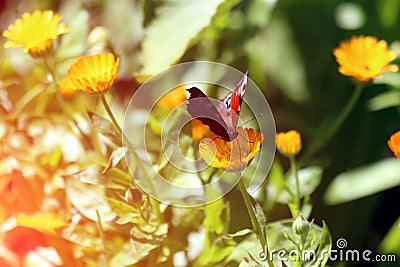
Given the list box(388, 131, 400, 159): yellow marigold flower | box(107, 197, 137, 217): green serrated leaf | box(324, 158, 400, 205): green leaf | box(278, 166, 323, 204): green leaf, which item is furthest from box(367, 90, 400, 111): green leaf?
box(107, 197, 137, 217): green serrated leaf

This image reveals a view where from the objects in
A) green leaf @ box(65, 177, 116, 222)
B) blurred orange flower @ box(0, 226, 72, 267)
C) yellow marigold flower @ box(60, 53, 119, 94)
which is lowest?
blurred orange flower @ box(0, 226, 72, 267)

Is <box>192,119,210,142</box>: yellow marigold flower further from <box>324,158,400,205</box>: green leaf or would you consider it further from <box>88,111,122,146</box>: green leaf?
<box>324,158,400,205</box>: green leaf

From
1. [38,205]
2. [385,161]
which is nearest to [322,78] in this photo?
[385,161]

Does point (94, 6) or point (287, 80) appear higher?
point (94, 6)

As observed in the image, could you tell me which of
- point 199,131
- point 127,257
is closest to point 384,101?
point 199,131

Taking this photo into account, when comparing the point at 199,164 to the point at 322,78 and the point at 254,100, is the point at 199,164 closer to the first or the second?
the point at 254,100

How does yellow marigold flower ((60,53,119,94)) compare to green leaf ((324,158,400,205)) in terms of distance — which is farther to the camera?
green leaf ((324,158,400,205))

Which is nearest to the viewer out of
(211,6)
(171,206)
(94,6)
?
(171,206)
